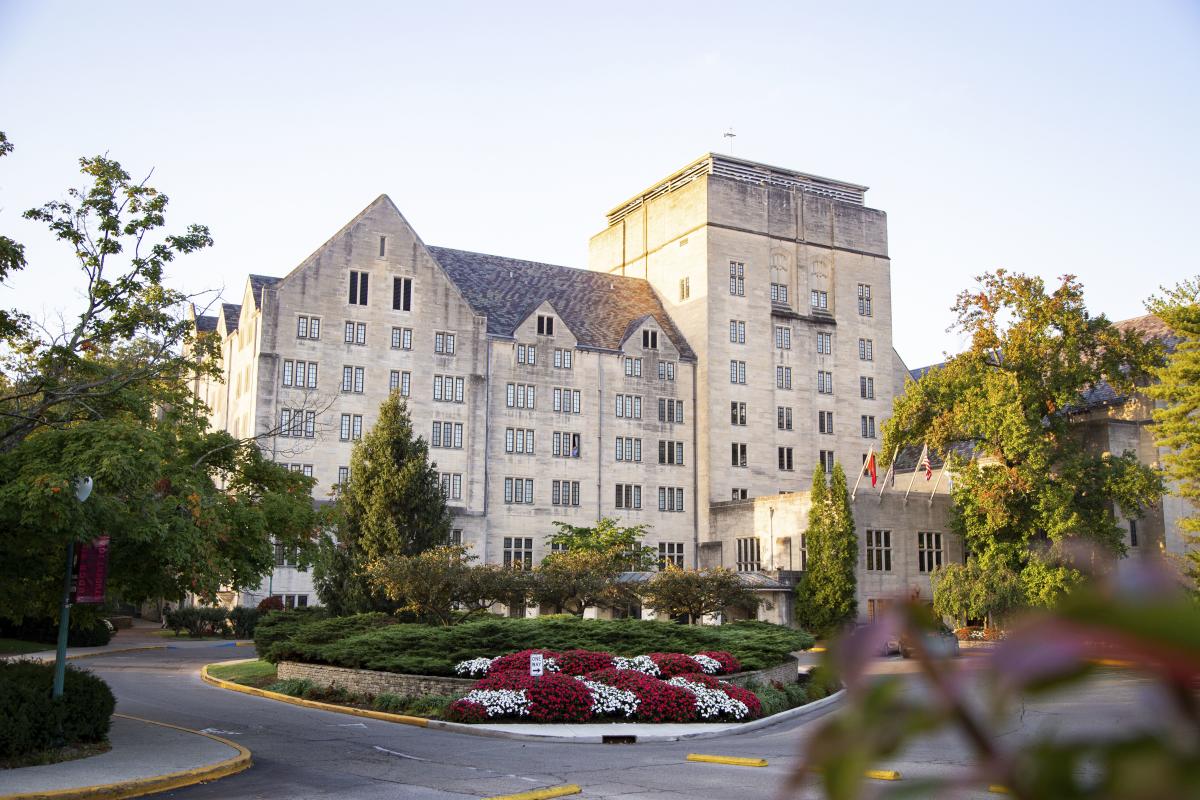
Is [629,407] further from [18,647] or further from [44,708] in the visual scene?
[44,708]

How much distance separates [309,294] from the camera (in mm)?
58938

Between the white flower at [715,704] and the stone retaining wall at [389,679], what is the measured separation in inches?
97.4

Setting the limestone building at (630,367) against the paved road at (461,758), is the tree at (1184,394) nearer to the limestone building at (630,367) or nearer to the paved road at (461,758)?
the limestone building at (630,367)

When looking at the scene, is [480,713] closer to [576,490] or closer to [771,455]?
[576,490]

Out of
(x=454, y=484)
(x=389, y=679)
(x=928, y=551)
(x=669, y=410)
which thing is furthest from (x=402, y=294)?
(x=389, y=679)

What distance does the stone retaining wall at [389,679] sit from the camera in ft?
84.1

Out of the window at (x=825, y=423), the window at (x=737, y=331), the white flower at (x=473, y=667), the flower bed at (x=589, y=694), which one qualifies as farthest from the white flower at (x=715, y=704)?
the window at (x=825, y=423)

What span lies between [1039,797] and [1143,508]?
58611 mm

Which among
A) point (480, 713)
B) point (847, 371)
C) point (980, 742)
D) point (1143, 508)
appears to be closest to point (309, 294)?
point (847, 371)

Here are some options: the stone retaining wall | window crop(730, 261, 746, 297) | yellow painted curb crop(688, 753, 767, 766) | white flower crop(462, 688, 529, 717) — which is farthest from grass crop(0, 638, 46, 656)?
window crop(730, 261, 746, 297)

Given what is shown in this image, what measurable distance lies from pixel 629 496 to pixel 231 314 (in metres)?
27.1

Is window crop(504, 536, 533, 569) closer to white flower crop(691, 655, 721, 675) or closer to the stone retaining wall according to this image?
the stone retaining wall

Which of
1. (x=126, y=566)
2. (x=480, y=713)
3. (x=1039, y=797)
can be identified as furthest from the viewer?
(x=480, y=713)

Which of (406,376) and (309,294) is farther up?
(309,294)
